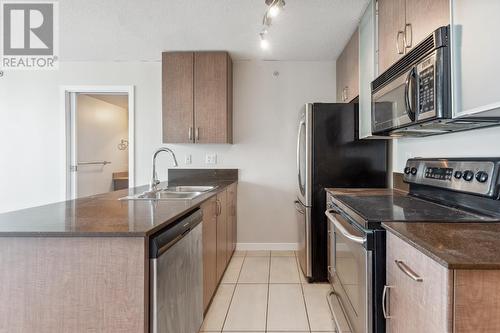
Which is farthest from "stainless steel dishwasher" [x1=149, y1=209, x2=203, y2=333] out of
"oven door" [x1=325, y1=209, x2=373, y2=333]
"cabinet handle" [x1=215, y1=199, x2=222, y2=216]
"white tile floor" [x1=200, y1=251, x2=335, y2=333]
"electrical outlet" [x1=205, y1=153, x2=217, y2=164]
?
"electrical outlet" [x1=205, y1=153, x2=217, y2=164]

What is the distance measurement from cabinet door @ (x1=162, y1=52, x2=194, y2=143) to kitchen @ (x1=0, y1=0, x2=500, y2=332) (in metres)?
0.02

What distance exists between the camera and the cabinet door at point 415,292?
29.9 inches

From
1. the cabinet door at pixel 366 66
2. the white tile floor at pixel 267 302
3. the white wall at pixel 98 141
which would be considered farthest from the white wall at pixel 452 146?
the white wall at pixel 98 141

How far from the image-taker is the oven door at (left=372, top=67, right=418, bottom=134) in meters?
1.39

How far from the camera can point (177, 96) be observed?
3238 mm

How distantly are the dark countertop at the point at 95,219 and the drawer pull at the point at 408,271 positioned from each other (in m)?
0.92

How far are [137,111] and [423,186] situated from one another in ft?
10.4

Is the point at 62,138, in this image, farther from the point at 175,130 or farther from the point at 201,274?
the point at 201,274

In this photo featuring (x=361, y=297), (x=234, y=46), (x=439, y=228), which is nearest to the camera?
(x=439, y=228)

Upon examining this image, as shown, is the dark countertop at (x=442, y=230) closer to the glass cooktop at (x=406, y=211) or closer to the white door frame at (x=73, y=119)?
the glass cooktop at (x=406, y=211)

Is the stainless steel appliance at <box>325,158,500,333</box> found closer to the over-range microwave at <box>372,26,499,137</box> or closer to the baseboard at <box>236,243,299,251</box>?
the over-range microwave at <box>372,26,499,137</box>

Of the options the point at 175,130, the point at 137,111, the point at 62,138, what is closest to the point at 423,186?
the point at 175,130

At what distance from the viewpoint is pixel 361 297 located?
126cm

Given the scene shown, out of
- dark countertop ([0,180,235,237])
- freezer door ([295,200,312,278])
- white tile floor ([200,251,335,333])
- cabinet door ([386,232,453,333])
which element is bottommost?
white tile floor ([200,251,335,333])
